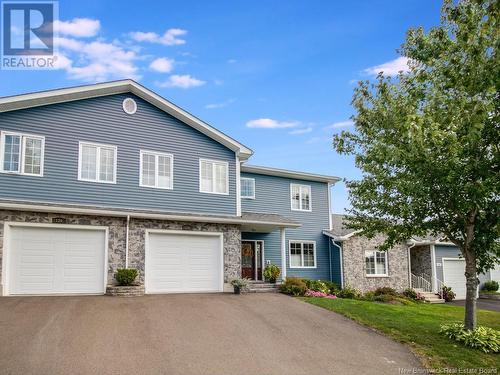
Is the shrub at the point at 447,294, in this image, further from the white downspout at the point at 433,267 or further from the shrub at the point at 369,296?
the shrub at the point at 369,296

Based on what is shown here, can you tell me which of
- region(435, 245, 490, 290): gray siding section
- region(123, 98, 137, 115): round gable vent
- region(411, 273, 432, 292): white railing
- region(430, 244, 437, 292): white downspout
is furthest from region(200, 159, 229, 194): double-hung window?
region(435, 245, 490, 290): gray siding section

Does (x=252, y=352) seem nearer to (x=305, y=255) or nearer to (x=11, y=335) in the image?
(x=11, y=335)

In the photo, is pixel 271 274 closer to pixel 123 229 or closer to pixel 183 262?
pixel 183 262

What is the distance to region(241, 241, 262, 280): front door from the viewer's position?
2175 cm

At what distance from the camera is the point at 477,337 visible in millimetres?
11008

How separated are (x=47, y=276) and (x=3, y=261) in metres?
1.43

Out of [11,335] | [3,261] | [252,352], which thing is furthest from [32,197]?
[252,352]

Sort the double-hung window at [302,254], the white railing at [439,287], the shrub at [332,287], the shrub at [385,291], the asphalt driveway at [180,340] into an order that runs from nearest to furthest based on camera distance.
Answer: the asphalt driveway at [180,340] < the shrub at [332,287] < the shrub at [385,291] < the double-hung window at [302,254] < the white railing at [439,287]

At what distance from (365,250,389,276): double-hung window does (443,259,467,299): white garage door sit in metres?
5.02

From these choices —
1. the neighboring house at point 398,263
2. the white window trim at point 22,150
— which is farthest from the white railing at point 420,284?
the white window trim at point 22,150

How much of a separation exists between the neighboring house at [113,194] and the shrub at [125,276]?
1.30 ft

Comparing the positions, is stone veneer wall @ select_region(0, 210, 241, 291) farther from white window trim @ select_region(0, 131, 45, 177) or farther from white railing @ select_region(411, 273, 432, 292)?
white railing @ select_region(411, 273, 432, 292)

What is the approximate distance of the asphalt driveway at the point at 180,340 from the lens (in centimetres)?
832

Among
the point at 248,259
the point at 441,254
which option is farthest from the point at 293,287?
the point at 441,254
